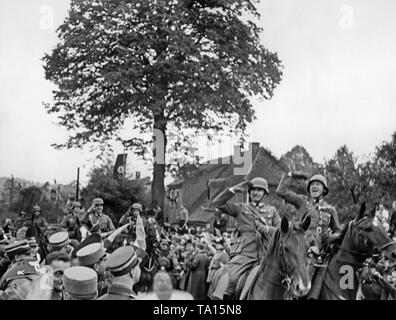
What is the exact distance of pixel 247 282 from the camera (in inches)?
327

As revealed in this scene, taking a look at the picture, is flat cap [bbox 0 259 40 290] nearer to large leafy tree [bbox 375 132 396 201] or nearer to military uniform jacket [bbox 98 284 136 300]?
military uniform jacket [bbox 98 284 136 300]

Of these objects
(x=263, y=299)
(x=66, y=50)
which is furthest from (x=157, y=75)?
(x=263, y=299)

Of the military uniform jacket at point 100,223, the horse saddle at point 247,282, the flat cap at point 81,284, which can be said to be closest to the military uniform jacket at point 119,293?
the flat cap at point 81,284

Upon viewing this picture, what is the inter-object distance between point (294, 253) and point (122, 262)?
2552mm

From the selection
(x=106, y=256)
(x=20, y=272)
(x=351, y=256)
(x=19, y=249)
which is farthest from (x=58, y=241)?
(x=351, y=256)

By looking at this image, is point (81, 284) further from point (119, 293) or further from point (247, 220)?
point (247, 220)

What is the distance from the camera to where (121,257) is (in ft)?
17.1

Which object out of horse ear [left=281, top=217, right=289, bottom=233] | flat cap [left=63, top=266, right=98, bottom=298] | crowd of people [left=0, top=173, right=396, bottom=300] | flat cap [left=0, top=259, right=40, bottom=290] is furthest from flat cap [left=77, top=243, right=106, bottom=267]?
horse ear [left=281, top=217, right=289, bottom=233]

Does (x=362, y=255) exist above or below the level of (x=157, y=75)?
below

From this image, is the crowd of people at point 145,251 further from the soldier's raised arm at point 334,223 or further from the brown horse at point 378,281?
the brown horse at point 378,281

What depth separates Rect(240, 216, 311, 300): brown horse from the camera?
6.97m
